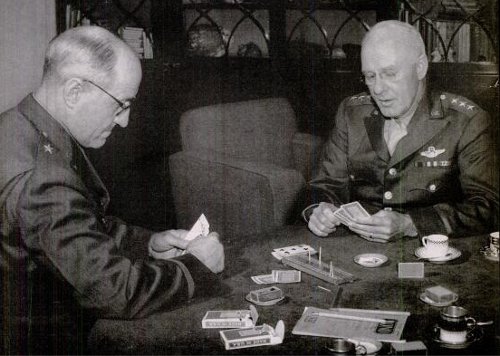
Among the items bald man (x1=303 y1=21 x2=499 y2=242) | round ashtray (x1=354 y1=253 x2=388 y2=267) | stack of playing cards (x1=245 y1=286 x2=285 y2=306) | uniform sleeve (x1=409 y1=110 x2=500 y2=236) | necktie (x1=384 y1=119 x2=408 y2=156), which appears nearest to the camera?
stack of playing cards (x1=245 y1=286 x2=285 y2=306)

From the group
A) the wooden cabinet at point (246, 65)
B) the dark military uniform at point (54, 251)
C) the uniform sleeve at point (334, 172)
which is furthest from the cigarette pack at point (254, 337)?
the wooden cabinet at point (246, 65)

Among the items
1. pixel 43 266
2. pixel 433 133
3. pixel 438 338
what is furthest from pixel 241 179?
pixel 438 338

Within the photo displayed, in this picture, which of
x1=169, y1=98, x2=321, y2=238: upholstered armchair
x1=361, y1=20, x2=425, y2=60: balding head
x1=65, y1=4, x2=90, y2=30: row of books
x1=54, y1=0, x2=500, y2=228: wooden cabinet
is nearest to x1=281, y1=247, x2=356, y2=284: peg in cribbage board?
x1=361, y1=20, x2=425, y2=60: balding head

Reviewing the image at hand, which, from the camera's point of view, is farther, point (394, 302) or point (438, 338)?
point (394, 302)

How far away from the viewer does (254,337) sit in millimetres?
1517

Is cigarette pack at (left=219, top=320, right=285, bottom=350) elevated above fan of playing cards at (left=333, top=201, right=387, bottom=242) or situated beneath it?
situated beneath

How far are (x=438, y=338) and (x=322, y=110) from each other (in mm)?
3742

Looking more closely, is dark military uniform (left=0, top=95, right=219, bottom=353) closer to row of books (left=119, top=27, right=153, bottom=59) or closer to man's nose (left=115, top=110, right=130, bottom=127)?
man's nose (left=115, top=110, right=130, bottom=127)

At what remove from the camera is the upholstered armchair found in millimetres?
3576

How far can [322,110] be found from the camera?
16.9 feet

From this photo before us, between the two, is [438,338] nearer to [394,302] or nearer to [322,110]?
[394,302]

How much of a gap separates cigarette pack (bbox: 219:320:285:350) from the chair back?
94.0 inches

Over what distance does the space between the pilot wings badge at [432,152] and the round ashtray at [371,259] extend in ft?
2.95

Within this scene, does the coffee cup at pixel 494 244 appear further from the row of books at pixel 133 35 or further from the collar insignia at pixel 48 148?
the row of books at pixel 133 35
